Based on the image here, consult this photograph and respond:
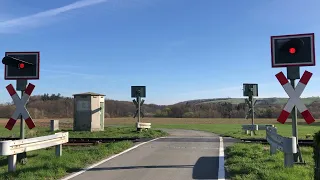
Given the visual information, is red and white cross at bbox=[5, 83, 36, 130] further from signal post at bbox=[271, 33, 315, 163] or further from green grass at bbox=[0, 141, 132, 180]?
signal post at bbox=[271, 33, 315, 163]

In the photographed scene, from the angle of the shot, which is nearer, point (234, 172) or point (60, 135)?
point (234, 172)

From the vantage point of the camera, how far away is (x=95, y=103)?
29094 mm

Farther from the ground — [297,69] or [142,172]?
[297,69]

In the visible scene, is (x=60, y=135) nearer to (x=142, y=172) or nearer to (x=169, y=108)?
(x=142, y=172)

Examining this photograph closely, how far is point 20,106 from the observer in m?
11.6

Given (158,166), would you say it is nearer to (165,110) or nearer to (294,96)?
(294,96)

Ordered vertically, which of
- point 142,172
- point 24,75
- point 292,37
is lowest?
point 142,172

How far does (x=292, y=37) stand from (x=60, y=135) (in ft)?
25.3

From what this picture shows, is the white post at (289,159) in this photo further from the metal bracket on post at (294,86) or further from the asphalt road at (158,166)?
the asphalt road at (158,166)

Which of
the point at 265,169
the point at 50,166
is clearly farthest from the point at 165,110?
the point at 265,169

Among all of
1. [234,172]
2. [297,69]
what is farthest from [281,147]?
[297,69]

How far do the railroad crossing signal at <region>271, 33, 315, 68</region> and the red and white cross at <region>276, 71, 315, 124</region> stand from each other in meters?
0.41

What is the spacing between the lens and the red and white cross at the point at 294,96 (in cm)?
983

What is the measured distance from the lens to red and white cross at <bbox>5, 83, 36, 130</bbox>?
37.9ft
